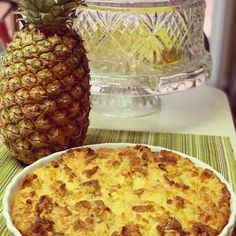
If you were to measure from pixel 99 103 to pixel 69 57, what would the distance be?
0.88 ft

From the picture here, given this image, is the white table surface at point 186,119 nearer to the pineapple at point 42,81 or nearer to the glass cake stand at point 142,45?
the glass cake stand at point 142,45

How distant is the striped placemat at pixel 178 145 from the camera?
88cm

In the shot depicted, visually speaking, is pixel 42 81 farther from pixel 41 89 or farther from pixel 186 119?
pixel 186 119

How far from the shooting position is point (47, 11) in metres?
0.83

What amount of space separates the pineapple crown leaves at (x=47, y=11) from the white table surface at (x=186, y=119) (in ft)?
0.82

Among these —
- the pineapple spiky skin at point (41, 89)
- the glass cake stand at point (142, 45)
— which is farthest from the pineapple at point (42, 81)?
the glass cake stand at point (142, 45)

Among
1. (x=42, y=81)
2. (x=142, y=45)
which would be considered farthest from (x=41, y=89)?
(x=142, y=45)

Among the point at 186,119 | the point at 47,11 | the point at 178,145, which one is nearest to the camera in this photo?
the point at 47,11

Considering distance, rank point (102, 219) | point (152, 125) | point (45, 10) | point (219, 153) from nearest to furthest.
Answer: point (102, 219)
point (45, 10)
point (219, 153)
point (152, 125)

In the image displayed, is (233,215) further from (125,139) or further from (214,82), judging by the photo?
(214,82)

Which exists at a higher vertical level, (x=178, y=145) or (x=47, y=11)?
(x=47, y=11)

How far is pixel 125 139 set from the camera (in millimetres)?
974

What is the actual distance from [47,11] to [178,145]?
31 centimetres

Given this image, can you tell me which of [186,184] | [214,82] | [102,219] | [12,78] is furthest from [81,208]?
[214,82]
